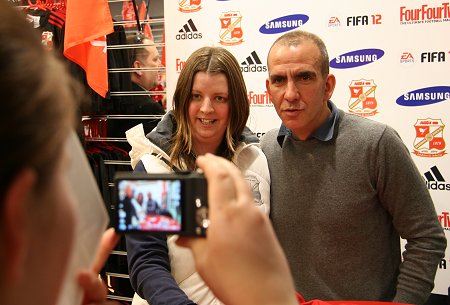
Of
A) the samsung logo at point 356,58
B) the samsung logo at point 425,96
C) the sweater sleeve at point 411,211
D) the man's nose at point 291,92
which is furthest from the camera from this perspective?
the samsung logo at point 356,58

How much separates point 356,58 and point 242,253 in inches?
97.2

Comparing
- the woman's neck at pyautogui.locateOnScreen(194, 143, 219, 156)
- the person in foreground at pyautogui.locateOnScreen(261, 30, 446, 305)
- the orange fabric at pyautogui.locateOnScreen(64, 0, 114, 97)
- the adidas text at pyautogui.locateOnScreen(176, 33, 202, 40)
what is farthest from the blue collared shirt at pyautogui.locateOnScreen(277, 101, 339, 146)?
the orange fabric at pyautogui.locateOnScreen(64, 0, 114, 97)

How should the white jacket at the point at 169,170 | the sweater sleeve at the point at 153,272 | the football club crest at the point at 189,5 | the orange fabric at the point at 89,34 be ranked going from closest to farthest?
the sweater sleeve at the point at 153,272 → the white jacket at the point at 169,170 → the orange fabric at the point at 89,34 → the football club crest at the point at 189,5

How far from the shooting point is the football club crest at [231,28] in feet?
10.4

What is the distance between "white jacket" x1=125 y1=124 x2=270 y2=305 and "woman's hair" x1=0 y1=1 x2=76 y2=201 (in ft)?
3.32

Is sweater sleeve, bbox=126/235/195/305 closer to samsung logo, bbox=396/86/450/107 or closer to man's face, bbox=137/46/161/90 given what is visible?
samsung logo, bbox=396/86/450/107

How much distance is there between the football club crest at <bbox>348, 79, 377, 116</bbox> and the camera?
2879mm

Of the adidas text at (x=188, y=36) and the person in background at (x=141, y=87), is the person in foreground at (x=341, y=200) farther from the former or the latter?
the person in background at (x=141, y=87)

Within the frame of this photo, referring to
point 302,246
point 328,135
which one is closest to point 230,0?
point 328,135

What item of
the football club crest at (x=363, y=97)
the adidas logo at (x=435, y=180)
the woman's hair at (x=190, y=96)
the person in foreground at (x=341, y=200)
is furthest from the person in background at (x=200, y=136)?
the adidas logo at (x=435, y=180)

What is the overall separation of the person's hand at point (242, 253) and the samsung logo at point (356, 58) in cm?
240

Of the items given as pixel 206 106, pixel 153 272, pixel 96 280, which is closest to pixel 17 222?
pixel 96 280

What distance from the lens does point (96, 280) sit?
750mm

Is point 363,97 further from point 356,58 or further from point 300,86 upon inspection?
point 300,86
